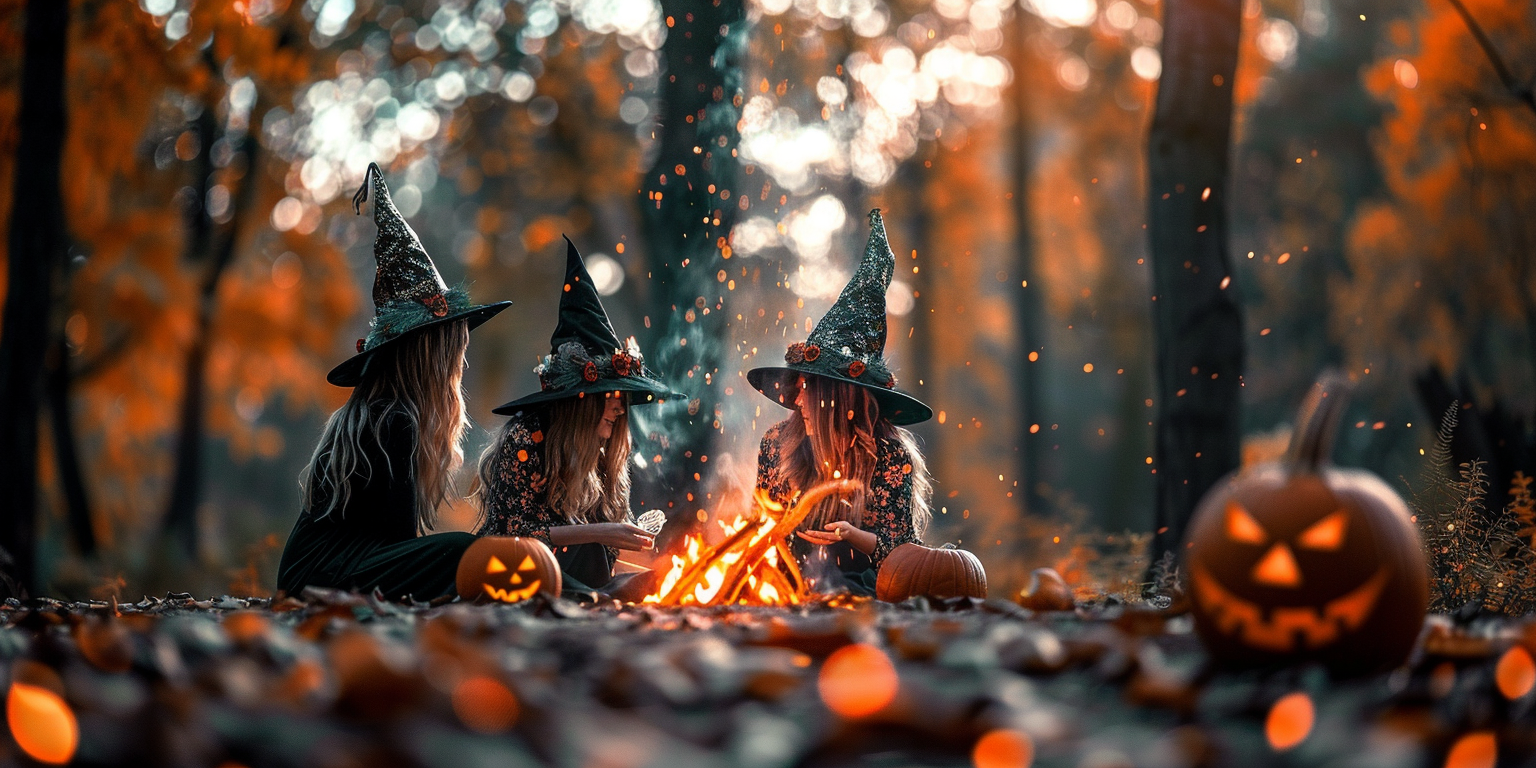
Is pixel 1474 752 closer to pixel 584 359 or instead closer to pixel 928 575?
pixel 928 575

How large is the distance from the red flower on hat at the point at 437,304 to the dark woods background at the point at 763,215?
2534mm

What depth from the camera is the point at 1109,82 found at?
17328 millimetres

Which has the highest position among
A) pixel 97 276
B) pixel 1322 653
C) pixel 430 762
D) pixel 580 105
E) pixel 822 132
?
pixel 580 105

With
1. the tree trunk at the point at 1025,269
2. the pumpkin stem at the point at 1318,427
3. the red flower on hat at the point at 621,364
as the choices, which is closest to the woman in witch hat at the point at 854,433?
the red flower on hat at the point at 621,364

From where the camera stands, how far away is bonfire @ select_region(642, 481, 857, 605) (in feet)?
15.7

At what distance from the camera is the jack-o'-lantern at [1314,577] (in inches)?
94.0

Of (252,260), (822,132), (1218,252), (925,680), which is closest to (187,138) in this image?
(252,260)

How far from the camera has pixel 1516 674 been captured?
2.29m

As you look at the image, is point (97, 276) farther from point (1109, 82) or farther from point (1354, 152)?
point (1354, 152)

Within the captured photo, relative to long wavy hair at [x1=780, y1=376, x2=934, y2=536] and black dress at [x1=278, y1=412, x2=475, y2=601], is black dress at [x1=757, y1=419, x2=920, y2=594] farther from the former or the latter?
black dress at [x1=278, y1=412, x2=475, y2=601]

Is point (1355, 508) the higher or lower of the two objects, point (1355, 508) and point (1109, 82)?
the lower

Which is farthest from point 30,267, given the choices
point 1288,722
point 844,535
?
point 1288,722

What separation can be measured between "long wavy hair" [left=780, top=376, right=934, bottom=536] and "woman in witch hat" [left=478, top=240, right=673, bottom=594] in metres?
0.82

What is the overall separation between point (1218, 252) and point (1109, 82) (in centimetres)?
1176
